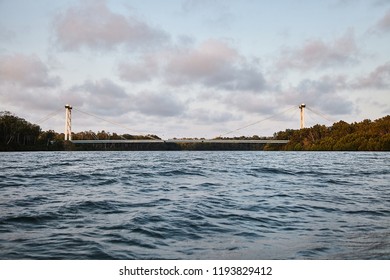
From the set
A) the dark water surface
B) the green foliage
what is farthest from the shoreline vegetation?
the dark water surface

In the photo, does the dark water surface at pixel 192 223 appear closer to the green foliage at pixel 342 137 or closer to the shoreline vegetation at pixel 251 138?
the shoreline vegetation at pixel 251 138

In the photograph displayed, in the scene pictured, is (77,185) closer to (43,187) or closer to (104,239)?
(43,187)

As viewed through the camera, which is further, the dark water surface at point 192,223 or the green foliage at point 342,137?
the green foliage at point 342,137

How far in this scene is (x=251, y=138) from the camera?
60.9 m

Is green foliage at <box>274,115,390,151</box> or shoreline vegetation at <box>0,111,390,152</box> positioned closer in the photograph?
shoreline vegetation at <box>0,111,390,152</box>

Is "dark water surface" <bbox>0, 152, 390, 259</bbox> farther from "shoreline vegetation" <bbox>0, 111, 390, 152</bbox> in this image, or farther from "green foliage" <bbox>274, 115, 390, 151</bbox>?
"green foliage" <bbox>274, 115, 390, 151</bbox>

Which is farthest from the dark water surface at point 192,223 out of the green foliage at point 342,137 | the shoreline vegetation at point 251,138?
the green foliage at point 342,137

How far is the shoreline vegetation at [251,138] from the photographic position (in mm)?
34750

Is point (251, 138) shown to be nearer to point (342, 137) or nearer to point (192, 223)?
point (342, 137)

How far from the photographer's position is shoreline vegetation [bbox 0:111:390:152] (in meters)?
34.8

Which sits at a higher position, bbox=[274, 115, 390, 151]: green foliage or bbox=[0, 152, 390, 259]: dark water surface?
bbox=[274, 115, 390, 151]: green foliage

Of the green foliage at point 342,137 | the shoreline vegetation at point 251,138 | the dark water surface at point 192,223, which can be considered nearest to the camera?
the dark water surface at point 192,223

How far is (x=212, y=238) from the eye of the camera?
4.92 m
